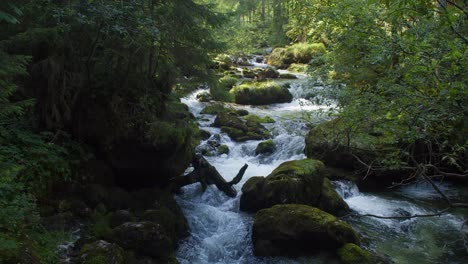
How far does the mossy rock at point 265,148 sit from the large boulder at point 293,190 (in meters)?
4.37

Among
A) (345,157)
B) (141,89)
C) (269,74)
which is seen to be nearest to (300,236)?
(141,89)

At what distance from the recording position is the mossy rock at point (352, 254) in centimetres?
769


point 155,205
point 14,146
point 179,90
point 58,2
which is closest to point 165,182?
point 155,205

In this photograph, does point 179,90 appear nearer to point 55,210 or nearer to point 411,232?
point 55,210

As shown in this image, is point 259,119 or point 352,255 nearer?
point 352,255

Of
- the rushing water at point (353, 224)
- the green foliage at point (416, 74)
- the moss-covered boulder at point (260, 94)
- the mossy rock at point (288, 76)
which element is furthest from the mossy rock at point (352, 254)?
the mossy rock at point (288, 76)

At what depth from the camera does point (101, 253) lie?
20.6 ft

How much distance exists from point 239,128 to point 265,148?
2533 mm

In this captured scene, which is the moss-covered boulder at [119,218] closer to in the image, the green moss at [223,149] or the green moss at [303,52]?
the green moss at [223,149]

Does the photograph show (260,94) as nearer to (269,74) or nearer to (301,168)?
(269,74)

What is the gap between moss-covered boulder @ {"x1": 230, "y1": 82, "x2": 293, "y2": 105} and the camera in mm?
22828

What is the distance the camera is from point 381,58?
5988mm

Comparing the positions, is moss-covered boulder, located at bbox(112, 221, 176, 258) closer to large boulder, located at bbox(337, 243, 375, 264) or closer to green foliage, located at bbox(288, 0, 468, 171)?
large boulder, located at bbox(337, 243, 375, 264)

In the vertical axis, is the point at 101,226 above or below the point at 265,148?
above
